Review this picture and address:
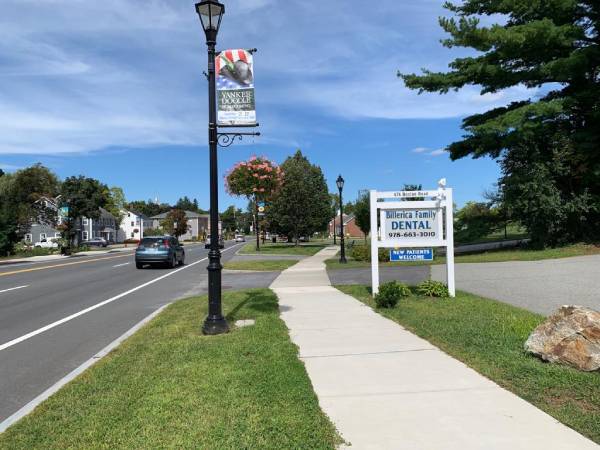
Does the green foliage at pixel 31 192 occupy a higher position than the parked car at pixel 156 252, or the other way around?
the green foliage at pixel 31 192

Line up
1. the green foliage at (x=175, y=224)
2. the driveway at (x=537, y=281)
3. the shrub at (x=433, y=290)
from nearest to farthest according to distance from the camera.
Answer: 1. the driveway at (x=537, y=281)
2. the shrub at (x=433, y=290)
3. the green foliage at (x=175, y=224)

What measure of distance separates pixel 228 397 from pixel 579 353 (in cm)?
368

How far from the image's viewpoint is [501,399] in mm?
4523

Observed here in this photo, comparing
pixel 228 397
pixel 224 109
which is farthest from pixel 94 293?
pixel 228 397

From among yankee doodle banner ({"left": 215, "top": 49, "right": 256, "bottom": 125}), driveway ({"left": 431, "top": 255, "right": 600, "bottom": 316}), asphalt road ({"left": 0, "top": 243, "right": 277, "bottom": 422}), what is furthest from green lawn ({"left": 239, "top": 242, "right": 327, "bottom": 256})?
yankee doodle banner ({"left": 215, "top": 49, "right": 256, "bottom": 125})

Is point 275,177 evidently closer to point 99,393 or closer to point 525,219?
point 525,219

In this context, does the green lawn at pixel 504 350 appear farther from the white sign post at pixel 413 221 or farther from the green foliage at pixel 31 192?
the green foliage at pixel 31 192

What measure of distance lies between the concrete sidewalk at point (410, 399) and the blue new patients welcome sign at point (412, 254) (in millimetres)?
3370

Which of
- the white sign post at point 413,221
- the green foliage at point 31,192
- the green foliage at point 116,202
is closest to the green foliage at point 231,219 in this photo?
the green foliage at point 116,202

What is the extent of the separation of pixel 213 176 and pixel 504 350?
195 inches

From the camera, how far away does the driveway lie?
32.8ft

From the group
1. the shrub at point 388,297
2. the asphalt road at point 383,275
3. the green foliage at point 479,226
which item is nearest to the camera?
the shrub at point 388,297

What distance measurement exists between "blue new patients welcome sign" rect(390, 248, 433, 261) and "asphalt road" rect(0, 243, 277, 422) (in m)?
4.53

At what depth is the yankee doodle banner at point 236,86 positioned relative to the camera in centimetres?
838
